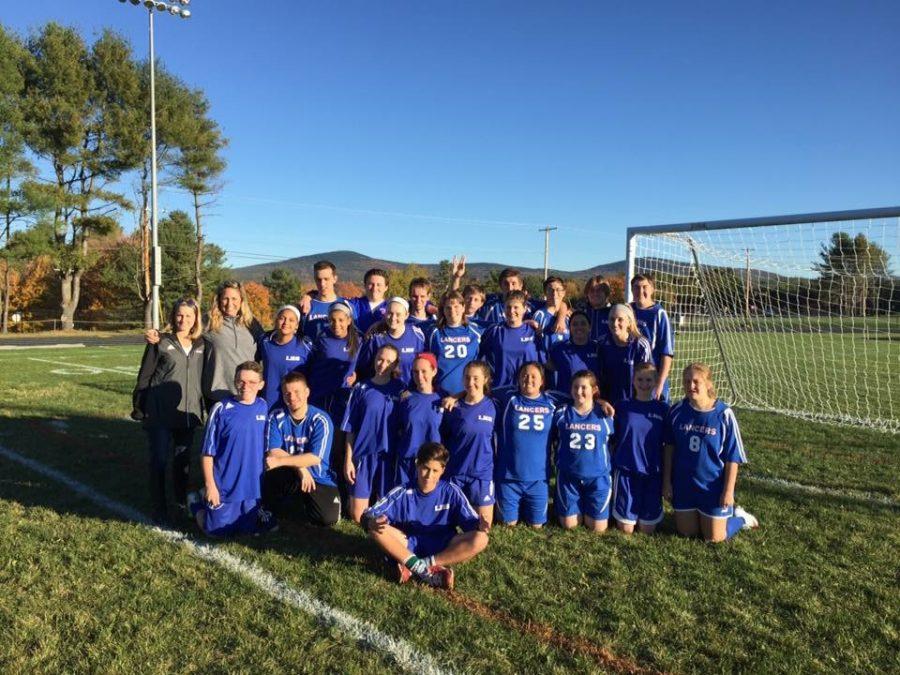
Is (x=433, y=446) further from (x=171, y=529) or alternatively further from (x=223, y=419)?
(x=171, y=529)

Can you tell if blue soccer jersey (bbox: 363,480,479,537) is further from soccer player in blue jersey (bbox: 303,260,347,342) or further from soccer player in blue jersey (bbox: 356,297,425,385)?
soccer player in blue jersey (bbox: 303,260,347,342)

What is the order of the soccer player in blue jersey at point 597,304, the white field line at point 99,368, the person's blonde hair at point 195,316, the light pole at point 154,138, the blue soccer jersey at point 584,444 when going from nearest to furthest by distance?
1. the blue soccer jersey at point 584,444
2. the person's blonde hair at point 195,316
3. the soccer player in blue jersey at point 597,304
4. the white field line at point 99,368
5. the light pole at point 154,138

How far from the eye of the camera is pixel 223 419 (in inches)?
161

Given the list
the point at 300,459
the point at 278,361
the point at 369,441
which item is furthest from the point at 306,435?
the point at 278,361

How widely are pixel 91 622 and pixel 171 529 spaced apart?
4.09 ft

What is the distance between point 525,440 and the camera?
14.3ft

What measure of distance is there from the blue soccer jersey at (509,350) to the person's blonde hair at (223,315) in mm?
1937

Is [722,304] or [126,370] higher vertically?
[722,304]

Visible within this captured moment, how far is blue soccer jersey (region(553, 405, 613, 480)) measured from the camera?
430 cm

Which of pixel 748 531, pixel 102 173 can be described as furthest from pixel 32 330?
pixel 748 531

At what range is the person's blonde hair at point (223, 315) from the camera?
4.73 meters

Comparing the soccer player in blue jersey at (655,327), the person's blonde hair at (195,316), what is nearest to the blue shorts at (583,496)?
the soccer player in blue jersey at (655,327)

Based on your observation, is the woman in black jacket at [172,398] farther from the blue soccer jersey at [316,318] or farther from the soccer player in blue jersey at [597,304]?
the soccer player in blue jersey at [597,304]

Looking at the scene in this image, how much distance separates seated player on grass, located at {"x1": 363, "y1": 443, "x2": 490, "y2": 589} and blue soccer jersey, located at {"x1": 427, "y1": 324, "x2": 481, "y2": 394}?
1.24m
